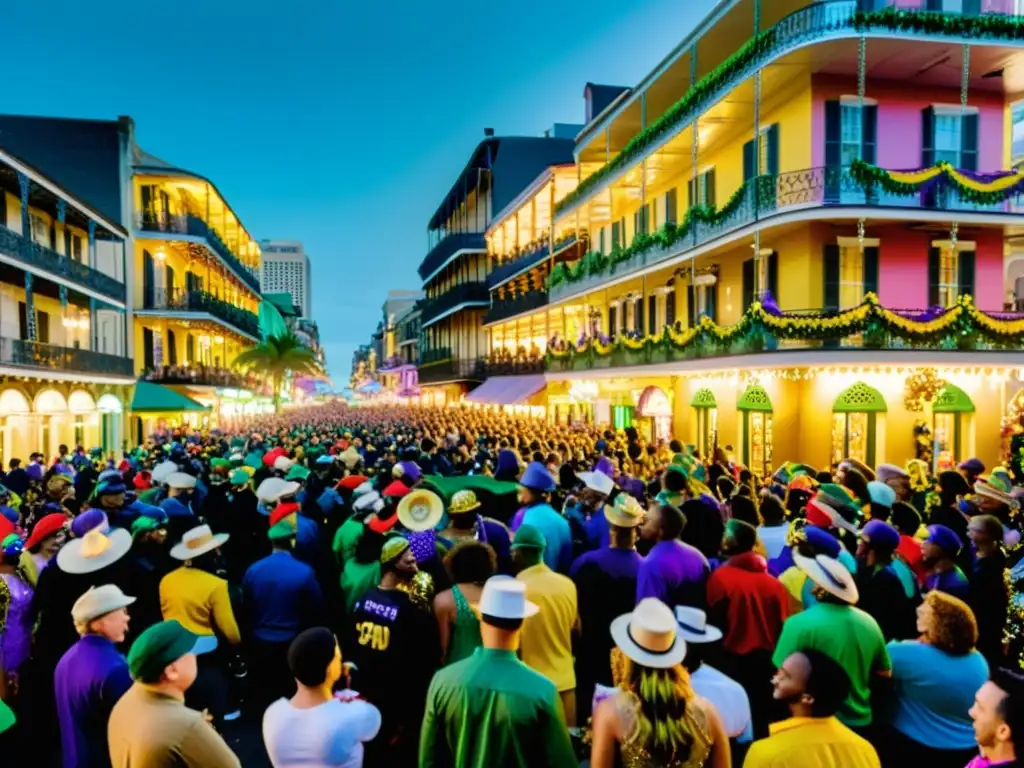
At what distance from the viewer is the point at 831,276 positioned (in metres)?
17.0

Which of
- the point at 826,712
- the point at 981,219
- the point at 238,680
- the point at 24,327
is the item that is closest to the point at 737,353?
the point at 981,219

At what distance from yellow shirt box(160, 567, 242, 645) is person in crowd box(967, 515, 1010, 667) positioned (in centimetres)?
578

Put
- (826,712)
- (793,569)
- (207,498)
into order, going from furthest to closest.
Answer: (207,498), (793,569), (826,712)

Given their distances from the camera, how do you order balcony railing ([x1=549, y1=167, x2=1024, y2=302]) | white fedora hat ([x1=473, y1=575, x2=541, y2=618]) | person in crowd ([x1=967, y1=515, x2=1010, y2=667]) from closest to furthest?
→ white fedora hat ([x1=473, y1=575, x2=541, y2=618])
person in crowd ([x1=967, y1=515, x2=1010, y2=667])
balcony railing ([x1=549, y1=167, x2=1024, y2=302])

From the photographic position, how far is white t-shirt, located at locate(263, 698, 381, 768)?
3.30m

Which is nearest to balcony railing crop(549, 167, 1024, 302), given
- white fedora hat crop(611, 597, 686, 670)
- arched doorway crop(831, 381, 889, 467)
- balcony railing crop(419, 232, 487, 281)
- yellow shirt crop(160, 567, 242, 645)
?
arched doorway crop(831, 381, 889, 467)

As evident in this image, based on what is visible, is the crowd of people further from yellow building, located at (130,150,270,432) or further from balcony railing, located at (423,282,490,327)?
balcony railing, located at (423,282,490,327)

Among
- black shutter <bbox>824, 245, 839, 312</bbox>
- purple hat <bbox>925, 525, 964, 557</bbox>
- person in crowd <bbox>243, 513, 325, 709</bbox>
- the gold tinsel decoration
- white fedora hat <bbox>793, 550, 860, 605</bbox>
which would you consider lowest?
person in crowd <bbox>243, 513, 325, 709</bbox>

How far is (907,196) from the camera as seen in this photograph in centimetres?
1606

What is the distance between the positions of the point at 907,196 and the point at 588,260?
13.2 meters

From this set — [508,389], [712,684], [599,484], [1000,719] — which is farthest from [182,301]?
[1000,719]

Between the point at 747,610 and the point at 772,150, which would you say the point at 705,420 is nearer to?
the point at 772,150

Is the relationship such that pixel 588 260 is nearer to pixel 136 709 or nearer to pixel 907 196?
pixel 907 196

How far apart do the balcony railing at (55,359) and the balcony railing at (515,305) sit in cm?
1875
